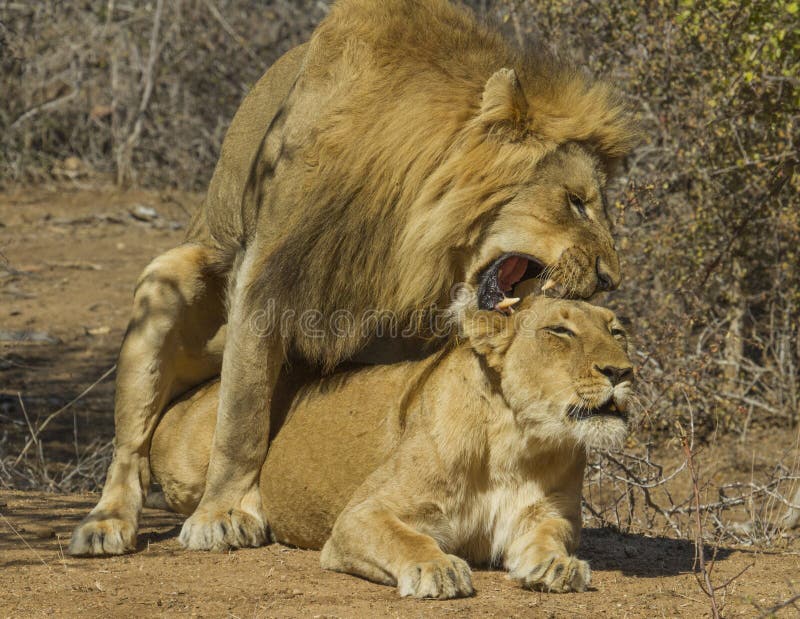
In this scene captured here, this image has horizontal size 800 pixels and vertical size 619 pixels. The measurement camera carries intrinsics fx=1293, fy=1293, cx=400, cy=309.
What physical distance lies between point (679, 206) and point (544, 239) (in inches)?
129

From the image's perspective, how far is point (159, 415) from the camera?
16.3ft

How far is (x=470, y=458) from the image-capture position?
12.7 feet

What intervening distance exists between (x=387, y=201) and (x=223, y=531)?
125 cm

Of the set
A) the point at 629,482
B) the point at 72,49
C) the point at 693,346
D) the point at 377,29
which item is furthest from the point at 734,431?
the point at 72,49

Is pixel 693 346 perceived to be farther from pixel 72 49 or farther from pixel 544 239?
pixel 72 49

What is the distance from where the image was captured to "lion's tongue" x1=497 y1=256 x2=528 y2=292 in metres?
4.09

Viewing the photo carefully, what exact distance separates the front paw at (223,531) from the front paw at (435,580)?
981 mm

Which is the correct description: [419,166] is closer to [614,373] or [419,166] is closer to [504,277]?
[504,277]

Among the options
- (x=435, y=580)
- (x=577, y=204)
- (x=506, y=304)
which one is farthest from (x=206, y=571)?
(x=577, y=204)

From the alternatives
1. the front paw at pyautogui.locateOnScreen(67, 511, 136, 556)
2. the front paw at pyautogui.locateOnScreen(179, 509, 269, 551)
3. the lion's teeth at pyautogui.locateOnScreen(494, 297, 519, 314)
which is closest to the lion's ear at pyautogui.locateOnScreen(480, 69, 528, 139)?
the lion's teeth at pyautogui.locateOnScreen(494, 297, 519, 314)

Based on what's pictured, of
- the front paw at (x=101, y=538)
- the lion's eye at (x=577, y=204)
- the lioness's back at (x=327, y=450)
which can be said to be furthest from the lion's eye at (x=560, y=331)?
the front paw at (x=101, y=538)

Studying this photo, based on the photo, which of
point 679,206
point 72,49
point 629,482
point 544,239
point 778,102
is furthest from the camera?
point 72,49

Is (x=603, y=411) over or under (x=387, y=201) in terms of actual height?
under

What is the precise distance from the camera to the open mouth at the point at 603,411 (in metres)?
A: 3.55
